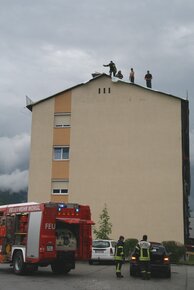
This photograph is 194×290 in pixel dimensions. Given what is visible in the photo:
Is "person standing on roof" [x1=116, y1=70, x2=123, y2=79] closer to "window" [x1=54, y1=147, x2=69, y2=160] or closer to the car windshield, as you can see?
"window" [x1=54, y1=147, x2=69, y2=160]

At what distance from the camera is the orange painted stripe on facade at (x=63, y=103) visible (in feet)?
120

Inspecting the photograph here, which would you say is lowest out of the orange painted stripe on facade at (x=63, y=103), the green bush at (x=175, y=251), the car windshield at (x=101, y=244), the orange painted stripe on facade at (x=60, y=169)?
the green bush at (x=175, y=251)

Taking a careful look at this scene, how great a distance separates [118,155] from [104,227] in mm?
5184

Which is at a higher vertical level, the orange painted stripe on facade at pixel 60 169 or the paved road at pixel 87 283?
the orange painted stripe on facade at pixel 60 169

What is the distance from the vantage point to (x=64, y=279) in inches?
670

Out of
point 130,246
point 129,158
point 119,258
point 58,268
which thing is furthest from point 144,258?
point 129,158

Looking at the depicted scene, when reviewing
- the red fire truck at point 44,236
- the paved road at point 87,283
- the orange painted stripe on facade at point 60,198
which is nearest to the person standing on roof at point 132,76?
the orange painted stripe on facade at point 60,198

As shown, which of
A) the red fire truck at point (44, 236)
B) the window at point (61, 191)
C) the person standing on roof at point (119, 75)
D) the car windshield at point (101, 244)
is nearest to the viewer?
the red fire truck at point (44, 236)

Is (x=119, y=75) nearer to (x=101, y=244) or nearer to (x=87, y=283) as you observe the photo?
(x=101, y=244)

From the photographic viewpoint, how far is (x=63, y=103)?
36844 millimetres

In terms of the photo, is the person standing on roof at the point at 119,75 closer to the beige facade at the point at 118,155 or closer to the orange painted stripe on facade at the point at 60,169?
the beige facade at the point at 118,155

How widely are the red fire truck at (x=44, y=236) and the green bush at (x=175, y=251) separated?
1087 cm

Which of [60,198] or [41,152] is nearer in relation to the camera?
[60,198]

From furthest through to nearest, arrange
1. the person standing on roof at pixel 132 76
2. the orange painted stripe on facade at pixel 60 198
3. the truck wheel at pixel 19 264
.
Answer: the person standing on roof at pixel 132 76
the orange painted stripe on facade at pixel 60 198
the truck wheel at pixel 19 264
